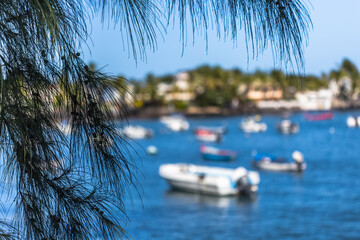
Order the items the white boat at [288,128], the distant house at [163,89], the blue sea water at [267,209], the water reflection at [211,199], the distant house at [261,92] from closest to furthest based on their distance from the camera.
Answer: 1. the blue sea water at [267,209]
2. the water reflection at [211,199]
3. the white boat at [288,128]
4. the distant house at [261,92]
5. the distant house at [163,89]

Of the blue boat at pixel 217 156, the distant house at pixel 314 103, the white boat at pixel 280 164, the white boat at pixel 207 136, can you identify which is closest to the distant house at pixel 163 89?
the distant house at pixel 314 103

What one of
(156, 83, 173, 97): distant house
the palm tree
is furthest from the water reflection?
(156, 83, 173, 97): distant house

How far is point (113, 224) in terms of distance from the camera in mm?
1634

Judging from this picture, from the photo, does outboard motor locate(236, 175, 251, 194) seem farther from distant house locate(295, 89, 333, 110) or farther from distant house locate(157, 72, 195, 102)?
distant house locate(157, 72, 195, 102)

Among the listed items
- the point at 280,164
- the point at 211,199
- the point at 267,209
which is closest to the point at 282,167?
the point at 280,164

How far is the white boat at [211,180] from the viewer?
25891 mm

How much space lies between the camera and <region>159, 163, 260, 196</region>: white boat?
25891 mm

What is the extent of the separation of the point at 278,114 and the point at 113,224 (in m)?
127

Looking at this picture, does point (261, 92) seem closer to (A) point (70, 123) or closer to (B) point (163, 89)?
(B) point (163, 89)

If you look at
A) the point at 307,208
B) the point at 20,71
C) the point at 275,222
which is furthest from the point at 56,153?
the point at 307,208

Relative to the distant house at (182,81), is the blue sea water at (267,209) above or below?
below

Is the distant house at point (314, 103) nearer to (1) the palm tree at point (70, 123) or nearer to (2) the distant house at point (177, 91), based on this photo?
(2) the distant house at point (177, 91)

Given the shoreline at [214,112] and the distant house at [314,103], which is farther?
the shoreline at [214,112]

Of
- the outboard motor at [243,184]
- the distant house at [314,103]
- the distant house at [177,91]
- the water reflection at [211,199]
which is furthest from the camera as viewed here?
the distant house at [177,91]
